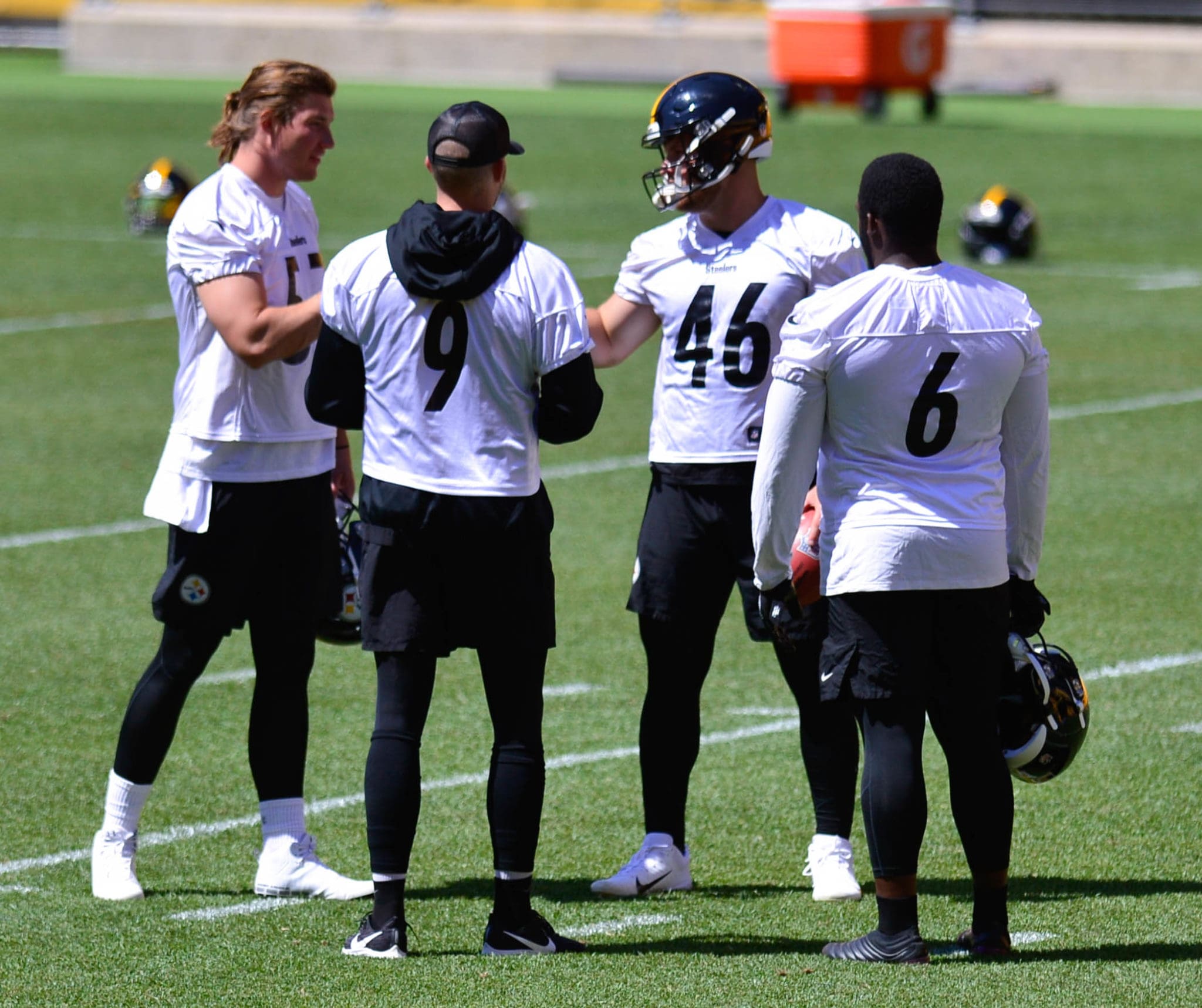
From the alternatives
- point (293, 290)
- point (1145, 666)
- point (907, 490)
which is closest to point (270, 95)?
point (293, 290)

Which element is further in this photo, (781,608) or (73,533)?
(73,533)

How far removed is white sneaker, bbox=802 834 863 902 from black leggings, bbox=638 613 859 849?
0.04m

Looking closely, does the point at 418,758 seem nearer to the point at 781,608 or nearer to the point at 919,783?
the point at 781,608

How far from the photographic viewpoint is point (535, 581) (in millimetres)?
5352

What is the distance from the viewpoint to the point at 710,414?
6.08 m

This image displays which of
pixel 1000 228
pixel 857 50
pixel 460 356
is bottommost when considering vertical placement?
pixel 1000 228

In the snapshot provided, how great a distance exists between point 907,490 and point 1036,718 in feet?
2.59

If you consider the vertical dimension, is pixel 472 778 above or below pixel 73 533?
above

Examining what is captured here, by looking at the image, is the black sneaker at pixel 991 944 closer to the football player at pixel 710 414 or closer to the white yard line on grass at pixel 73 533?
the football player at pixel 710 414

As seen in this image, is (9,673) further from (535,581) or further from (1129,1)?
(1129,1)

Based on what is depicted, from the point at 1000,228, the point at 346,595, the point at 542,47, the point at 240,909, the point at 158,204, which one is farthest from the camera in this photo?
the point at 542,47

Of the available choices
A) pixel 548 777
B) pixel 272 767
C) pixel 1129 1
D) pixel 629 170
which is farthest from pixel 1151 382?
pixel 1129 1

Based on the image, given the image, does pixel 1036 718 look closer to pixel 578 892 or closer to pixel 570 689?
pixel 578 892

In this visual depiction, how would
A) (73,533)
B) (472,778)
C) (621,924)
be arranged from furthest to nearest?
1. (73,533)
2. (472,778)
3. (621,924)
